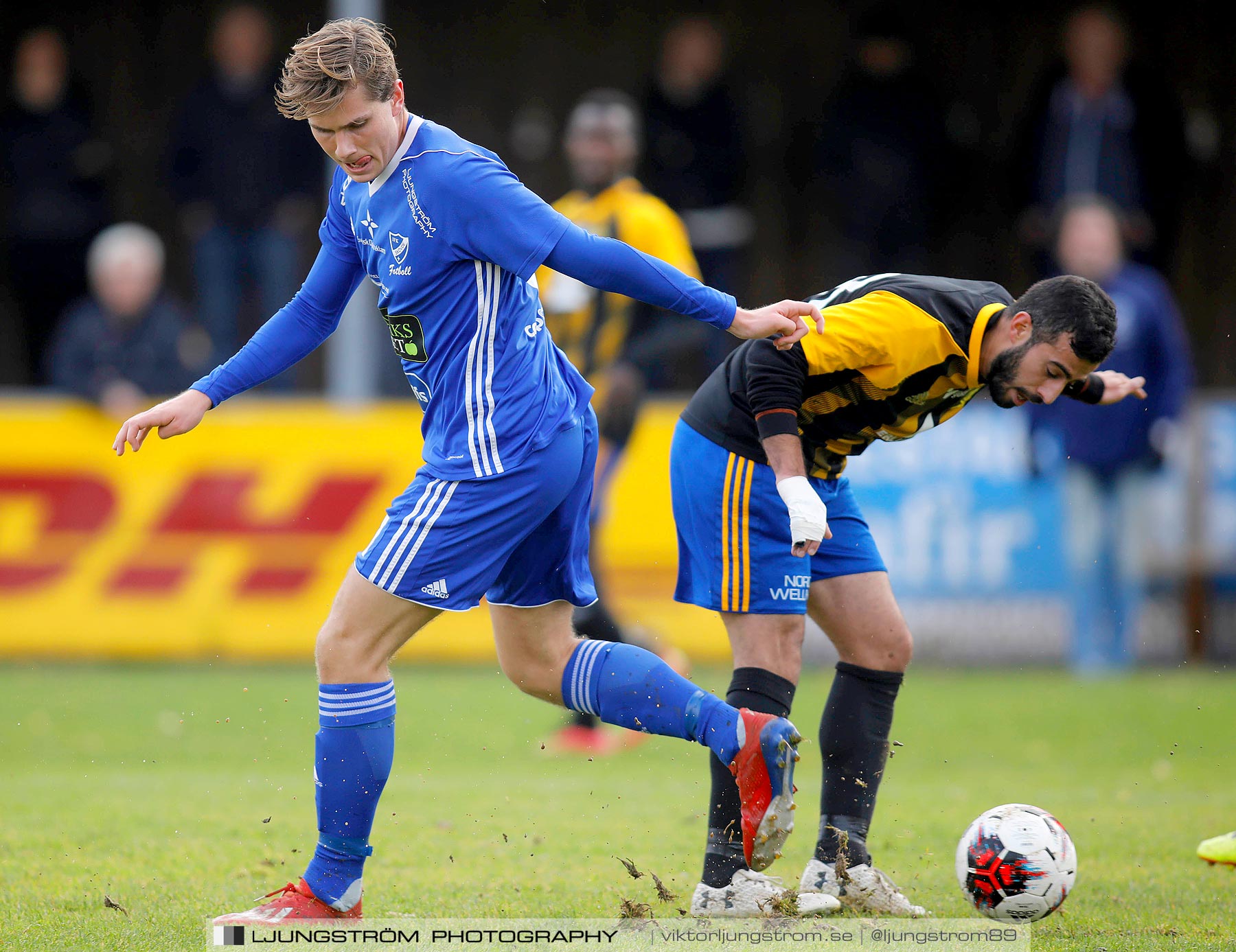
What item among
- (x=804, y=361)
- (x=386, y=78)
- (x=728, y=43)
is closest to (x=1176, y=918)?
(x=804, y=361)

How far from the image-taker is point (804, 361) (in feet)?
13.8

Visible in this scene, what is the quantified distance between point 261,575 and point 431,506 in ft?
19.9

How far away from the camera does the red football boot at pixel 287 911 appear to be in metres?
3.88

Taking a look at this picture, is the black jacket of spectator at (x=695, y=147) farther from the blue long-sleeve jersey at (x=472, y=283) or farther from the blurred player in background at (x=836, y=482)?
the blue long-sleeve jersey at (x=472, y=283)

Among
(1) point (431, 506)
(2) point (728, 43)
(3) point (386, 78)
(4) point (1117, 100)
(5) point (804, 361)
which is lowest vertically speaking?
(1) point (431, 506)

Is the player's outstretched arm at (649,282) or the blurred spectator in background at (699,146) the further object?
the blurred spectator in background at (699,146)

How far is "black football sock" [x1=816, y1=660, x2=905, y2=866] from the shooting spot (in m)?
4.54

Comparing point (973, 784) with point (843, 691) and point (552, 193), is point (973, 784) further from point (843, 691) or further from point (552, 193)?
point (552, 193)

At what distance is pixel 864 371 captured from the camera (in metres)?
4.28

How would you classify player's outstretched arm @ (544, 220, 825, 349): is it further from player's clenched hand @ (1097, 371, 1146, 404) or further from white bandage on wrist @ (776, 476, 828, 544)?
player's clenched hand @ (1097, 371, 1146, 404)

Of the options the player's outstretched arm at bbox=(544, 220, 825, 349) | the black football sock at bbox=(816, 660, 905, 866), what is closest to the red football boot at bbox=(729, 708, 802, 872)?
the black football sock at bbox=(816, 660, 905, 866)

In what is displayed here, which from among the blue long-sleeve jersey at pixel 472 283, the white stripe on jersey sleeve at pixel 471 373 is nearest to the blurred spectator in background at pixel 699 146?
the blue long-sleeve jersey at pixel 472 283

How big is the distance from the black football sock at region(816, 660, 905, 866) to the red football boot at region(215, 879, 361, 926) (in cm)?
148

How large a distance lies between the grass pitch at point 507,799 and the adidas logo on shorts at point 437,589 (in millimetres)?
943
